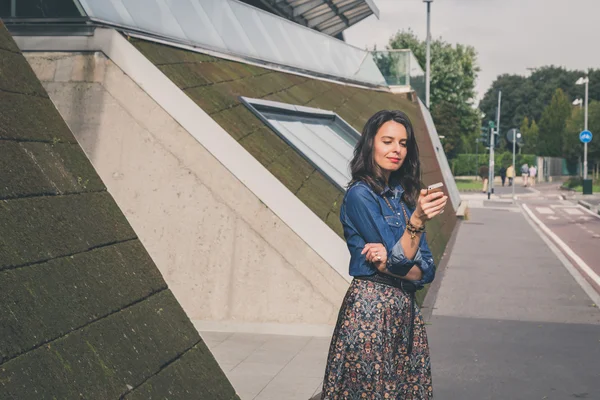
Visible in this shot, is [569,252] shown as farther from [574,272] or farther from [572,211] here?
[572,211]

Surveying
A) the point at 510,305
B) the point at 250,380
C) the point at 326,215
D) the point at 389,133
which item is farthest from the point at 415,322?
the point at 510,305

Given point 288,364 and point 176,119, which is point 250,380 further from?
point 176,119

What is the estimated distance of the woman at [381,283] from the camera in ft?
12.0

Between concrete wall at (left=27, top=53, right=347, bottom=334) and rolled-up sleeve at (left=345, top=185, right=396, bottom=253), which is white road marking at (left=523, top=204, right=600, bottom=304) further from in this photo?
rolled-up sleeve at (left=345, top=185, right=396, bottom=253)

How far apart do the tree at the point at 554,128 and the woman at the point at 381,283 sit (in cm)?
8435

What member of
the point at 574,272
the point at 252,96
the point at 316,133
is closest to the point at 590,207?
the point at 574,272

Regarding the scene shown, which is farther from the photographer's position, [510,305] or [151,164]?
[510,305]

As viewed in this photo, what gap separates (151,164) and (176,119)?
565 millimetres

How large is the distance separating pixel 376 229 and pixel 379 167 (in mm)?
309

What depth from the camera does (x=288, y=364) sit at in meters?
7.37

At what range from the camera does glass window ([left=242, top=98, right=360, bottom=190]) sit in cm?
1064

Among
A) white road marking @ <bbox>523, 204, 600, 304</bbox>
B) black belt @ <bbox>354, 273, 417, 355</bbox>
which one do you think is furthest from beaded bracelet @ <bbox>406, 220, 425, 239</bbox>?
white road marking @ <bbox>523, 204, 600, 304</bbox>

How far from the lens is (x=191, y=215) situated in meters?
8.86

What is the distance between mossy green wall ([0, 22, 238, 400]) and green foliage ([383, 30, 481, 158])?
237 feet
